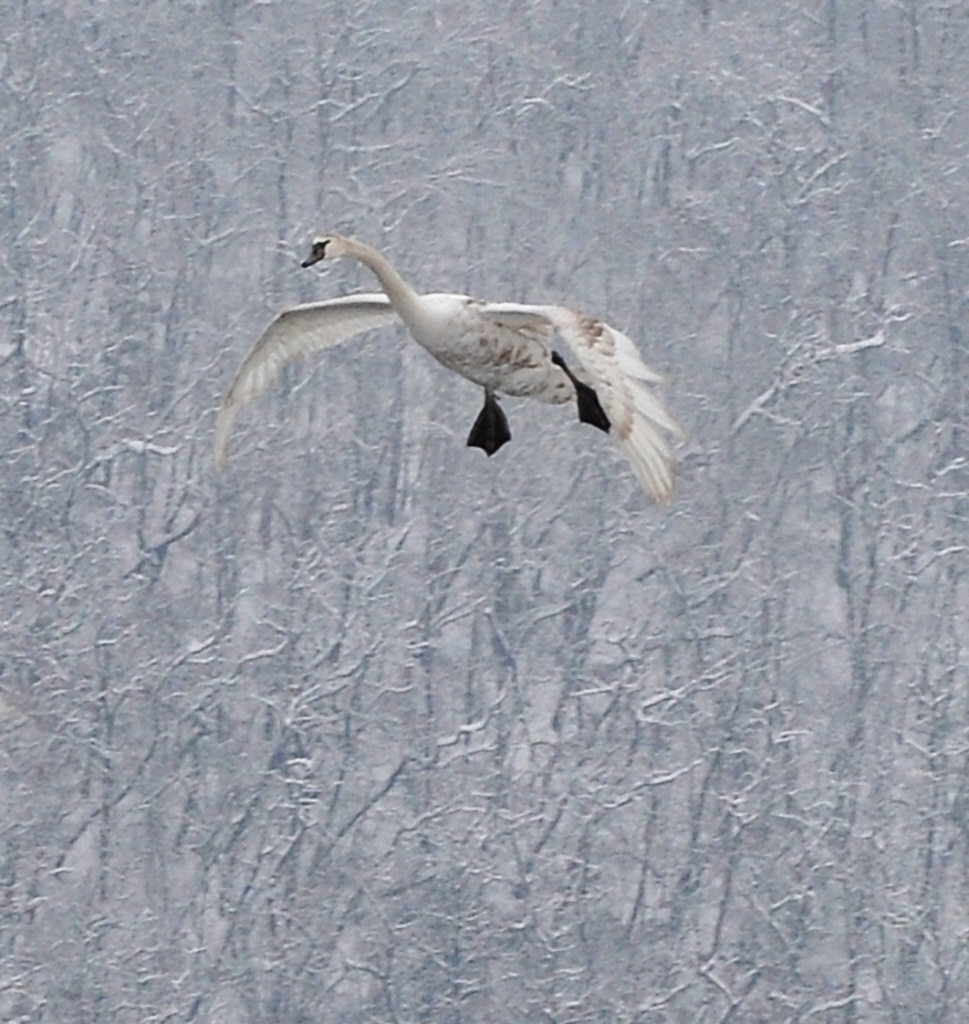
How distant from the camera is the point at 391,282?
27.9ft

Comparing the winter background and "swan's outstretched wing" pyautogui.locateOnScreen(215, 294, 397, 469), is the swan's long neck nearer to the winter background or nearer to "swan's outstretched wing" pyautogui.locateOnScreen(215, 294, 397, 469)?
"swan's outstretched wing" pyautogui.locateOnScreen(215, 294, 397, 469)

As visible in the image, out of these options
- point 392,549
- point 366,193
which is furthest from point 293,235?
point 392,549

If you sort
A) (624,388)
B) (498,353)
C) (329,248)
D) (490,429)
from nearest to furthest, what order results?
(624,388) < (329,248) < (498,353) < (490,429)

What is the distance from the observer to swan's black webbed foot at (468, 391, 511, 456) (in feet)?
30.5

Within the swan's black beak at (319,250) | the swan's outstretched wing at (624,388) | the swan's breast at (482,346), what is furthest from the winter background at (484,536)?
the swan's outstretched wing at (624,388)

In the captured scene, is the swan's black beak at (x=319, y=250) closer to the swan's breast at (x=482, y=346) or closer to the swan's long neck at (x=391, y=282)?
the swan's long neck at (x=391, y=282)

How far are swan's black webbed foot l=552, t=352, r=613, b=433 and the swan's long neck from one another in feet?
1.28

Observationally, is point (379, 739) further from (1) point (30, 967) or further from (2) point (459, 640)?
(1) point (30, 967)

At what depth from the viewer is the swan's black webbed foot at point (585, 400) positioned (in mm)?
8797

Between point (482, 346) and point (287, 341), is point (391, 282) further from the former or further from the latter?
point (287, 341)

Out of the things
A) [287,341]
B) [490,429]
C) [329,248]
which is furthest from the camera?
[287,341]

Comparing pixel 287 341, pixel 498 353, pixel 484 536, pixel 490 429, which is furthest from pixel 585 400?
pixel 484 536

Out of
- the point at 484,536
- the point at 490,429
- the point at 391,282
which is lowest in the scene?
the point at 490,429

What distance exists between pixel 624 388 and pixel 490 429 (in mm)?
1207
